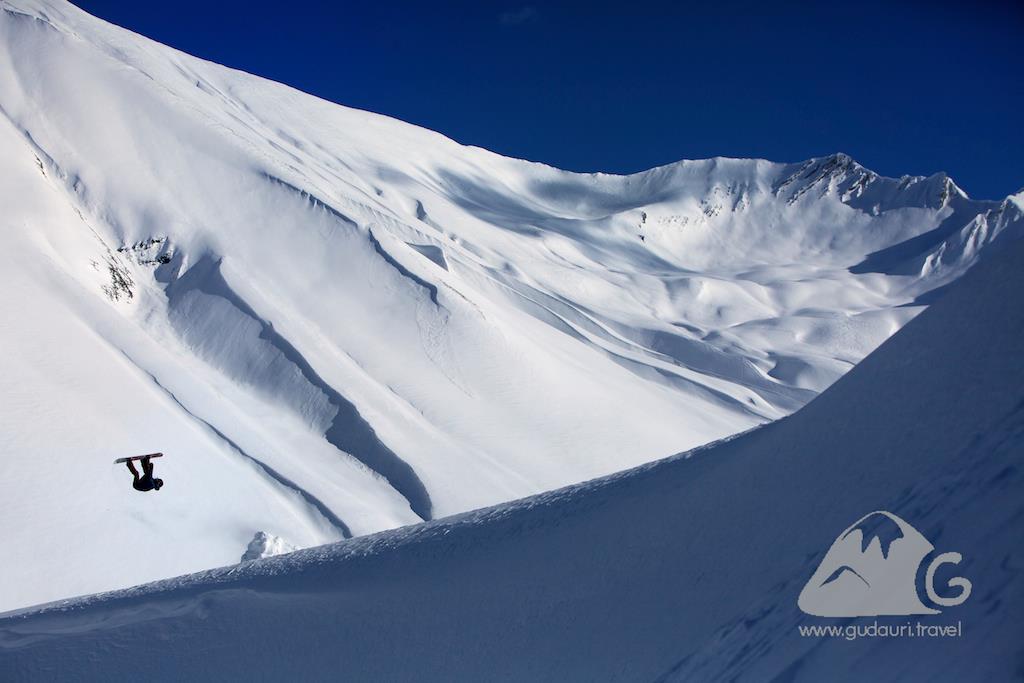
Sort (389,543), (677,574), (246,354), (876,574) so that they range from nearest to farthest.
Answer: (876,574), (677,574), (389,543), (246,354)

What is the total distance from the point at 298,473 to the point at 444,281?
41.3ft

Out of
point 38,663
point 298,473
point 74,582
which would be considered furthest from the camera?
point 298,473

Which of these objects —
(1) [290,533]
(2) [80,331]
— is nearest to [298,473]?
(1) [290,533]

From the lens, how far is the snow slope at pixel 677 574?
4742 mm

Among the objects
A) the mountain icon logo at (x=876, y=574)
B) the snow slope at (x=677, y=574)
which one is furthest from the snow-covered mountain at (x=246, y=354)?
the mountain icon logo at (x=876, y=574)

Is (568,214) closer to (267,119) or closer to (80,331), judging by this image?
(267,119)

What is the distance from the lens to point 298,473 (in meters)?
21.7

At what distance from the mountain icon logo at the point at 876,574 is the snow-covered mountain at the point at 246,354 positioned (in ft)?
46.2

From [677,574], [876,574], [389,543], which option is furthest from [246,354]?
[876,574]

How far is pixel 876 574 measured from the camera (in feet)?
16.3

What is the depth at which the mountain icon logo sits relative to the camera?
4.55 m

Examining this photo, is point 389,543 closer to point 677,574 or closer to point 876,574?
point 677,574

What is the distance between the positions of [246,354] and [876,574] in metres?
23.7

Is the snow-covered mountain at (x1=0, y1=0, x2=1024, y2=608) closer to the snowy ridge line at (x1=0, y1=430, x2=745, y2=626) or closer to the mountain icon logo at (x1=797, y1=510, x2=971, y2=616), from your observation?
the snowy ridge line at (x1=0, y1=430, x2=745, y2=626)
